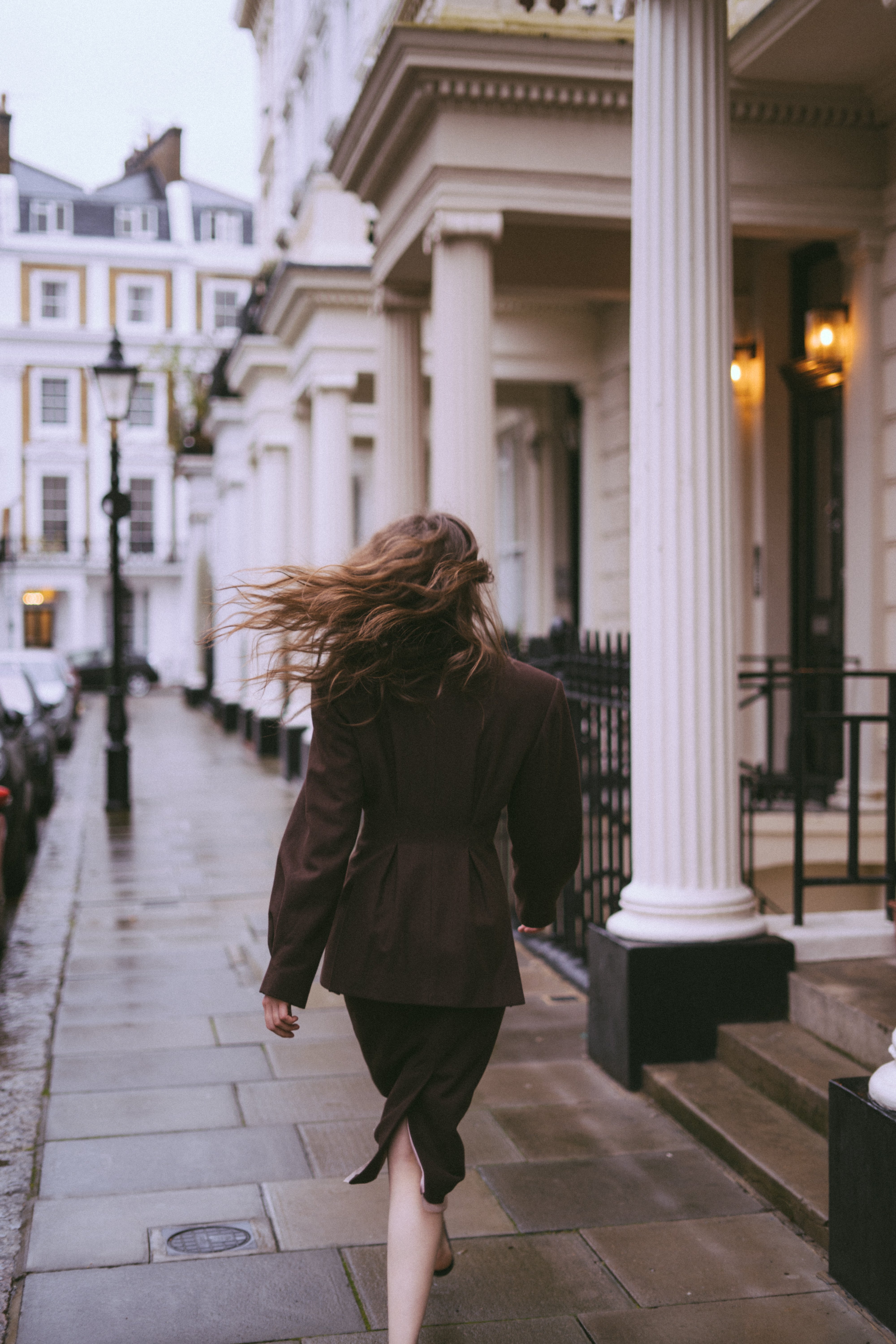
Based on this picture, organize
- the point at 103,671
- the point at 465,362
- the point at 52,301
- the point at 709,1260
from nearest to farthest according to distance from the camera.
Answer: the point at 709,1260 → the point at 465,362 → the point at 103,671 → the point at 52,301

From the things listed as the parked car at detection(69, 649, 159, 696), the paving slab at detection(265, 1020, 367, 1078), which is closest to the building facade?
the parked car at detection(69, 649, 159, 696)

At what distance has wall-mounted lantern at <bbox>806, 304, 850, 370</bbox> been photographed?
913 cm

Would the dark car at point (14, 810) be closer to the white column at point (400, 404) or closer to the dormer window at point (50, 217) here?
the white column at point (400, 404)

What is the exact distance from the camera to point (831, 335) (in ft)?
30.1

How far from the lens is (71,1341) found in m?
3.24

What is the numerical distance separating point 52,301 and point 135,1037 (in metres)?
52.4

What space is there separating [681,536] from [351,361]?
33.1 ft

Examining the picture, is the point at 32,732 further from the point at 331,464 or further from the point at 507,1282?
the point at 507,1282

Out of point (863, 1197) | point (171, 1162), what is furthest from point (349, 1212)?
point (863, 1197)

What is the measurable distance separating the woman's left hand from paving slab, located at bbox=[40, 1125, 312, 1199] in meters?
1.49

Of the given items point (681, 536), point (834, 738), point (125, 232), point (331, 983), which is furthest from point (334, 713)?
point (125, 232)

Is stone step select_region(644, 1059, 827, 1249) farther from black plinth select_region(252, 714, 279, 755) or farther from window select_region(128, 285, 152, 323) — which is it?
window select_region(128, 285, 152, 323)

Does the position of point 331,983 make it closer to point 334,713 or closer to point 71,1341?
point 334,713

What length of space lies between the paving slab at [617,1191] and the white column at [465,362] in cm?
508
